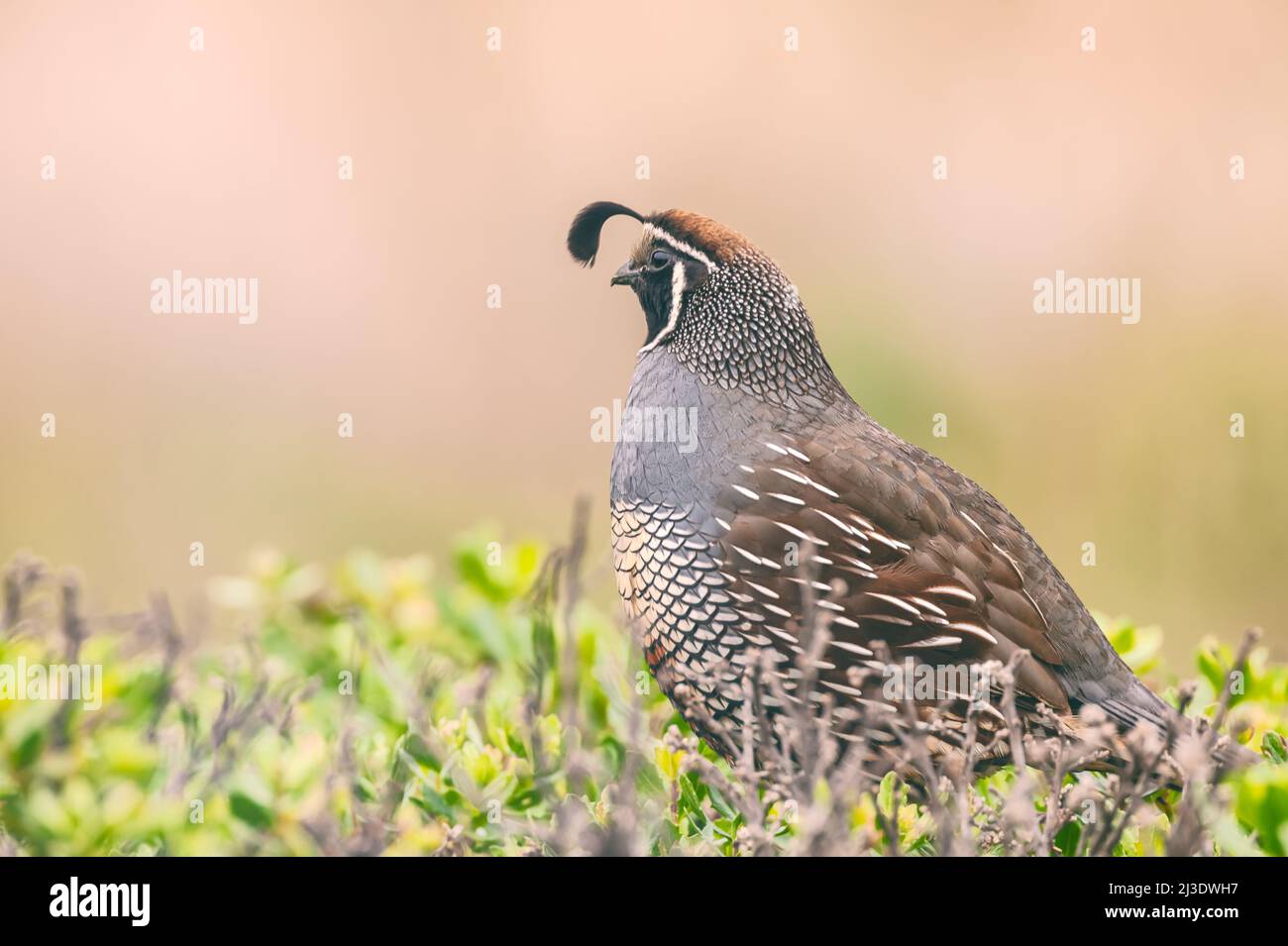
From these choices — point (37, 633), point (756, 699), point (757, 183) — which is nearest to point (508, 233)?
point (757, 183)

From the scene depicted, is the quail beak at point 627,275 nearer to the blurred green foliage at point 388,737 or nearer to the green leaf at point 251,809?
the blurred green foliage at point 388,737

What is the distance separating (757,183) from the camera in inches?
257

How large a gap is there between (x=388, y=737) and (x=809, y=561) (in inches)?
40.0

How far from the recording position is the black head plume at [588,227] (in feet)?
11.7

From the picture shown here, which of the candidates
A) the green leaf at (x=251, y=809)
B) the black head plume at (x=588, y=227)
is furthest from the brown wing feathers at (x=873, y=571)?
the green leaf at (x=251, y=809)

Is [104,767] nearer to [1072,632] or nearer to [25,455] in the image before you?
[1072,632]

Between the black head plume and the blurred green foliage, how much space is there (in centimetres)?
83

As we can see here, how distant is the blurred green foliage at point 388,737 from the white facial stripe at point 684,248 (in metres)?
0.93

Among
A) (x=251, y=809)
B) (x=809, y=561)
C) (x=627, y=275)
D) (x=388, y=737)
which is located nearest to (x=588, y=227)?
(x=627, y=275)

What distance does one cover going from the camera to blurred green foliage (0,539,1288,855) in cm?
225

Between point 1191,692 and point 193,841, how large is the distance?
1646mm

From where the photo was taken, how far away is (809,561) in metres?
2.81

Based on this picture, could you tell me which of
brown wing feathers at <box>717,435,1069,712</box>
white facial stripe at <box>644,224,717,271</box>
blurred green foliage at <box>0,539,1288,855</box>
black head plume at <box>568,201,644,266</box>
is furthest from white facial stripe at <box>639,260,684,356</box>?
blurred green foliage at <box>0,539,1288,855</box>

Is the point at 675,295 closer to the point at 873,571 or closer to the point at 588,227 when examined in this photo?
the point at 588,227
